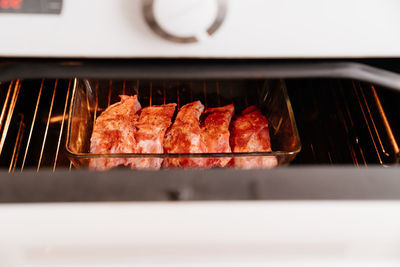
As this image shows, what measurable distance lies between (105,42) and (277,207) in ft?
1.13

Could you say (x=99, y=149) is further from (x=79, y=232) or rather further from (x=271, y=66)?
(x=271, y=66)

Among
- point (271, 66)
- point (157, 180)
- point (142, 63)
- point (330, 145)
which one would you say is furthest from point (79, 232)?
point (330, 145)

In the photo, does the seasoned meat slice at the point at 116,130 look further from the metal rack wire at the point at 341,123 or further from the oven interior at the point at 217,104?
the metal rack wire at the point at 341,123

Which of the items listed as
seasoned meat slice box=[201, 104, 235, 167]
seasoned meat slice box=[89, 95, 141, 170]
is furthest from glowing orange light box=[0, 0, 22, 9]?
seasoned meat slice box=[201, 104, 235, 167]

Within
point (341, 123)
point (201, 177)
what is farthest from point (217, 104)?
point (201, 177)

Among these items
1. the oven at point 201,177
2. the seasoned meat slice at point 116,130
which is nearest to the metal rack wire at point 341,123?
the oven at point 201,177

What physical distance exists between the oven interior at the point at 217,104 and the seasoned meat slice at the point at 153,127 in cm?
Result: 6

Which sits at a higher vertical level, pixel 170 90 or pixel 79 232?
pixel 170 90

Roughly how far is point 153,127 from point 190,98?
0.50 ft

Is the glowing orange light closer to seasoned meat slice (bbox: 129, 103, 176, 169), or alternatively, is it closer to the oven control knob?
the oven control knob

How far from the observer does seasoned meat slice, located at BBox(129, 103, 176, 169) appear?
795 millimetres

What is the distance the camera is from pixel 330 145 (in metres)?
0.82

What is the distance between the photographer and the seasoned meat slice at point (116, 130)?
2.52 feet

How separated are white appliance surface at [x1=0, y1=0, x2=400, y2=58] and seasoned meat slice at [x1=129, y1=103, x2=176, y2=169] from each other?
356 mm
